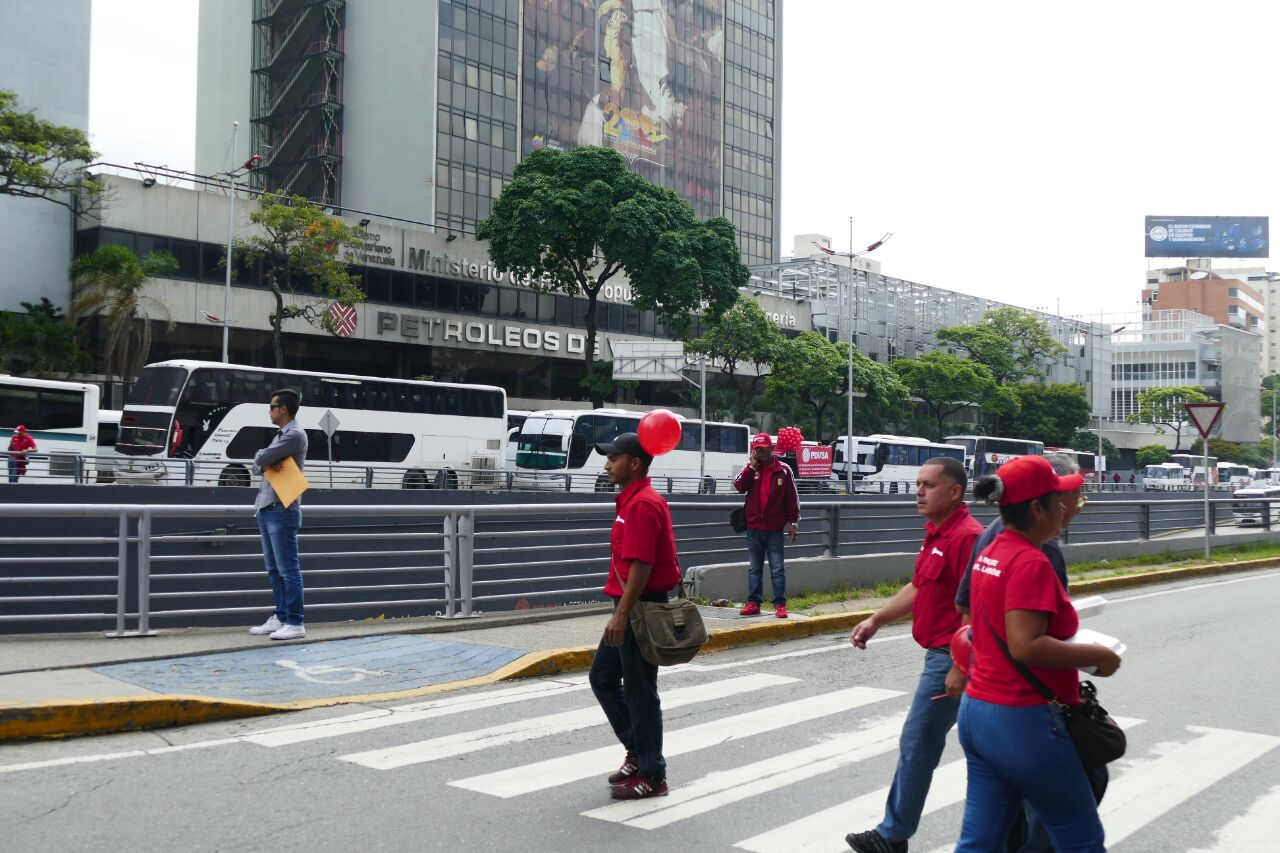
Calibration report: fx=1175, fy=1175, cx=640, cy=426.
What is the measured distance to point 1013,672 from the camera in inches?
140

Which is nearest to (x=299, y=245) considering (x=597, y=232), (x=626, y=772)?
(x=597, y=232)

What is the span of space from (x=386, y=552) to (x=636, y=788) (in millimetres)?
5663

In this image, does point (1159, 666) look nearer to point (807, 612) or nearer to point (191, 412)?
point (807, 612)

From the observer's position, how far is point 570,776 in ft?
20.1

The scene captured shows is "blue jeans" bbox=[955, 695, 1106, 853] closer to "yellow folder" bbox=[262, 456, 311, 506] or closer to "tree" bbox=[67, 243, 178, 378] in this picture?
"yellow folder" bbox=[262, 456, 311, 506]

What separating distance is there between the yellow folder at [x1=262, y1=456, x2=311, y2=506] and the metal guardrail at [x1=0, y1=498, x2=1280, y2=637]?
0.78 m

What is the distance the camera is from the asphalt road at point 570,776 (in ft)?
16.9

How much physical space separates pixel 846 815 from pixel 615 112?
68.9m

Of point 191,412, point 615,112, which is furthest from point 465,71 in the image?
point 191,412

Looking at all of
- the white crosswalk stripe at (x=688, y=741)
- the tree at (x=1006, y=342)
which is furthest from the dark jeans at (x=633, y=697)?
the tree at (x=1006, y=342)

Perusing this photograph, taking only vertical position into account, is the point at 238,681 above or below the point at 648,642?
below

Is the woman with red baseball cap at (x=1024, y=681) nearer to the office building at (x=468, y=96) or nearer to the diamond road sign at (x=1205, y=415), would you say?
the diamond road sign at (x=1205, y=415)

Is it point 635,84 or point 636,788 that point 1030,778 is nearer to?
point 636,788

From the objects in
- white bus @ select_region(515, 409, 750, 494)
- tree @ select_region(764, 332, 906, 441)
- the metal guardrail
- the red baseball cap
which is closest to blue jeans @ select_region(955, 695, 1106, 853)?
the red baseball cap
